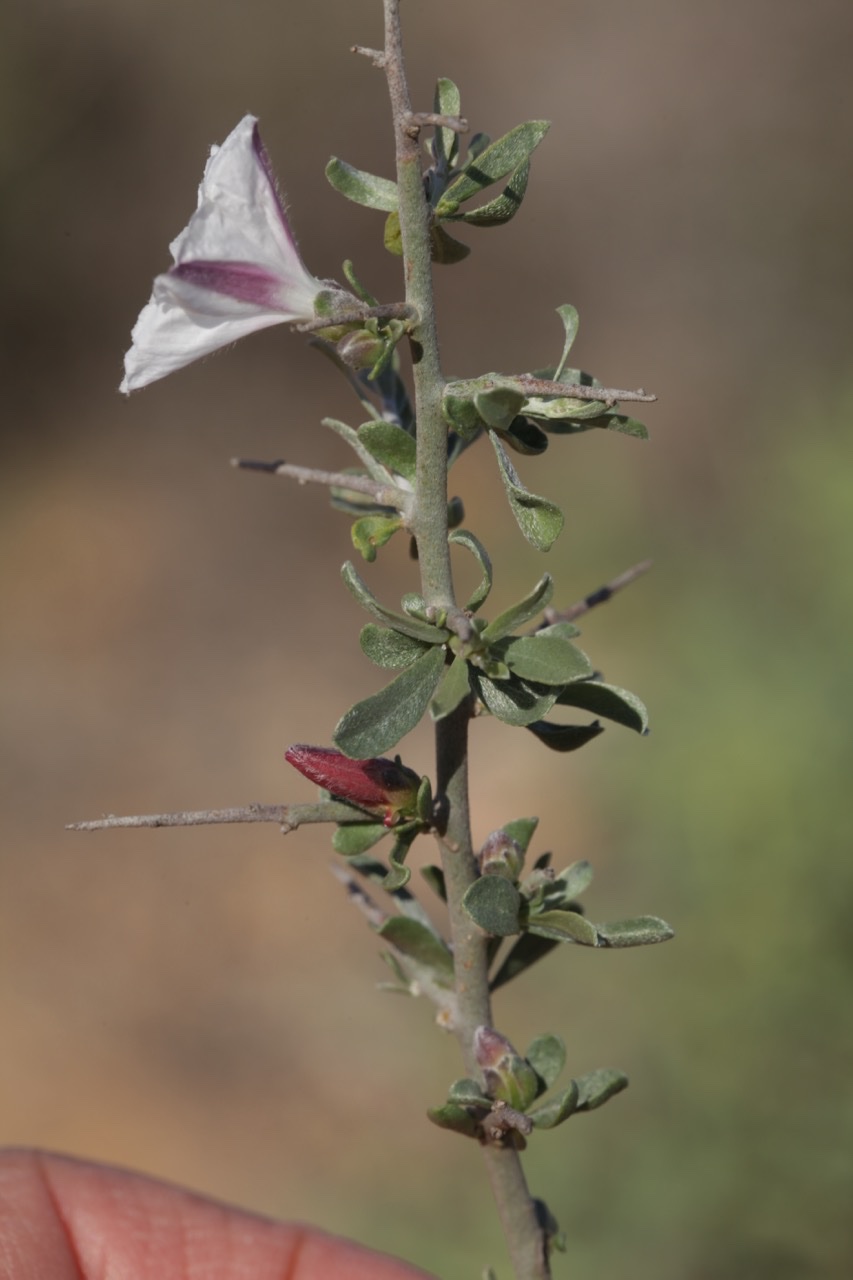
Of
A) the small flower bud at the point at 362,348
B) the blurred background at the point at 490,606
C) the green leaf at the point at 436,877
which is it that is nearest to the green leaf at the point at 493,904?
the green leaf at the point at 436,877

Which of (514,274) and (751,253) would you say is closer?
(751,253)

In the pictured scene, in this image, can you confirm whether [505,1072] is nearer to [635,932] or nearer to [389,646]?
[635,932]

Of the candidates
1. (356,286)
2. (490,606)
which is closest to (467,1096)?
(356,286)

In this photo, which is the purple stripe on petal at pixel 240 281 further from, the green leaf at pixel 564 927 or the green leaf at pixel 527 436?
the green leaf at pixel 564 927

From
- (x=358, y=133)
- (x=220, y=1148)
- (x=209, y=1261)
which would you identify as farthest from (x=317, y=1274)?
(x=358, y=133)

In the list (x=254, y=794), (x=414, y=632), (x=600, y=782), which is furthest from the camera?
(x=254, y=794)

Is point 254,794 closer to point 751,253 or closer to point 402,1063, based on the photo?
point 402,1063
